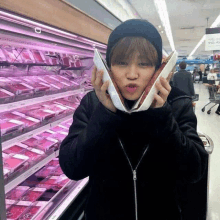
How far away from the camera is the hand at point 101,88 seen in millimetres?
772

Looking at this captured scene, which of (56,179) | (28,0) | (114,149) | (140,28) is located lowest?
(56,179)

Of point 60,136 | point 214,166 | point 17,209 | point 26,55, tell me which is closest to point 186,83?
point 214,166

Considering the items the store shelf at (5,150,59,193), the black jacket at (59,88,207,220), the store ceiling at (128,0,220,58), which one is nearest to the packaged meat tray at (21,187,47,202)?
the store shelf at (5,150,59,193)

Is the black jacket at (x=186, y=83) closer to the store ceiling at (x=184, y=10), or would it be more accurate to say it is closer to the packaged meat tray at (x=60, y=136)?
the store ceiling at (x=184, y=10)

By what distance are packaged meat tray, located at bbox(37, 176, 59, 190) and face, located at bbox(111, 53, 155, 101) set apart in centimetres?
144

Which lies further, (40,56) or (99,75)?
(40,56)

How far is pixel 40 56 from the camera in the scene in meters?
2.20

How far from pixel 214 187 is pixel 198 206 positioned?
3.63 ft

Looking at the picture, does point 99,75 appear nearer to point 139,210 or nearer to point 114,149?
point 114,149

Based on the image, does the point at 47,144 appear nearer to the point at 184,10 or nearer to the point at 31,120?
the point at 31,120

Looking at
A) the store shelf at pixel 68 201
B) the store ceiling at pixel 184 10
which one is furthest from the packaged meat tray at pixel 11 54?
the store ceiling at pixel 184 10

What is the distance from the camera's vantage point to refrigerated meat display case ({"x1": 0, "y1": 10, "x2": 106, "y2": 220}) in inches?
54.4

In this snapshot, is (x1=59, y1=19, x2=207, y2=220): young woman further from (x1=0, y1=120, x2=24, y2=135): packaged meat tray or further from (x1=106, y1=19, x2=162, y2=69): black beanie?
(x1=0, y1=120, x2=24, y2=135): packaged meat tray

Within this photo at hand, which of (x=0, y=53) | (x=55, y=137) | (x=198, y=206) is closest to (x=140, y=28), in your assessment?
(x=0, y=53)
